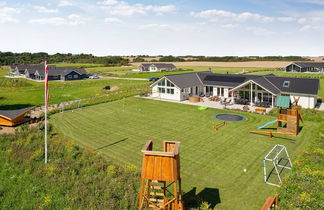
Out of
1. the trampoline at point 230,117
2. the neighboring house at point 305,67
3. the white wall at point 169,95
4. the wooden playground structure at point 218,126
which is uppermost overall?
the neighboring house at point 305,67

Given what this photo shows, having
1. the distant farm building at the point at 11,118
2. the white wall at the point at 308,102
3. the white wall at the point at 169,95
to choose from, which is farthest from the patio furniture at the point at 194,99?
the distant farm building at the point at 11,118

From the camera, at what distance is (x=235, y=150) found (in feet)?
69.7

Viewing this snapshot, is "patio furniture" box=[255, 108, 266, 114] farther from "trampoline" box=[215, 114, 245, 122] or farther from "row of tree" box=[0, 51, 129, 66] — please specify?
"row of tree" box=[0, 51, 129, 66]

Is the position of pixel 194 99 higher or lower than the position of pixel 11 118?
higher

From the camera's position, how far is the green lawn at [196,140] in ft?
51.5

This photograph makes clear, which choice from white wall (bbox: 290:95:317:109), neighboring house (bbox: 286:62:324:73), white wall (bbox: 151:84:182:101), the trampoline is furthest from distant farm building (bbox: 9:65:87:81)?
neighboring house (bbox: 286:62:324:73)

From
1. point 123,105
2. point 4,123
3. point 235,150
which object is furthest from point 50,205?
point 123,105

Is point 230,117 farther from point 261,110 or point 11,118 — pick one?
point 11,118

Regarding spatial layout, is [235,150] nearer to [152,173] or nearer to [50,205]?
[152,173]

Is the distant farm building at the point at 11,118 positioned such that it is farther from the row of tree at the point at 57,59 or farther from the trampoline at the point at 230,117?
the row of tree at the point at 57,59

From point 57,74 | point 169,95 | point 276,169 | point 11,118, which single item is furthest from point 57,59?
point 276,169

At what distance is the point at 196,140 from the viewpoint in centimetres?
2366

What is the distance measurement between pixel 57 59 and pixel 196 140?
545 feet

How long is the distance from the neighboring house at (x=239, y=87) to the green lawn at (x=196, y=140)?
21.6 feet
